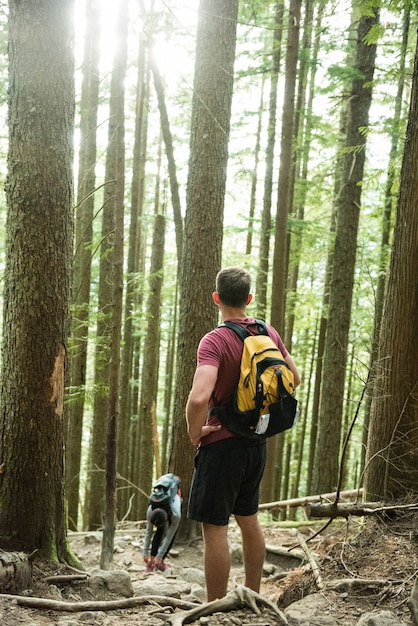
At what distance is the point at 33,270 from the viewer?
4.68 metres

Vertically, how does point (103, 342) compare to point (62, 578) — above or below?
above

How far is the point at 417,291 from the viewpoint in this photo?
5.59 m

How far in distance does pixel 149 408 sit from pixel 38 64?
10085mm

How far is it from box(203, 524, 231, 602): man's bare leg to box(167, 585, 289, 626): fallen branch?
390 millimetres

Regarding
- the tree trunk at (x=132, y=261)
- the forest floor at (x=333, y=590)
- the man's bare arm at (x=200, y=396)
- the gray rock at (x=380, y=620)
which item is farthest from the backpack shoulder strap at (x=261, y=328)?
the tree trunk at (x=132, y=261)

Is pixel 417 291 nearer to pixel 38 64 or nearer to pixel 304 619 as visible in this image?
pixel 304 619

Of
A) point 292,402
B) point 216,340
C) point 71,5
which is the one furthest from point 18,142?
point 292,402

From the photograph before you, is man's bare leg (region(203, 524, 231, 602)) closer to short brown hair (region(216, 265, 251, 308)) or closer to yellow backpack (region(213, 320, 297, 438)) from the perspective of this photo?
yellow backpack (region(213, 320, 297, 438))

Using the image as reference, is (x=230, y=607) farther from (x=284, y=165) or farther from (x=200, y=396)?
(x=284, y=165)

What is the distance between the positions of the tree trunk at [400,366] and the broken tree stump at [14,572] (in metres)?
3.25

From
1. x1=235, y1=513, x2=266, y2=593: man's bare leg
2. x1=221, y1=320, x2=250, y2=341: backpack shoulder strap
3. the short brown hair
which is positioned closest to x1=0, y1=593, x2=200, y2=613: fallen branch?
x1=235, y1=513, x2=266, y2=593: man's bare leg

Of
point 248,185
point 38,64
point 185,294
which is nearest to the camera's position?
point 38,64

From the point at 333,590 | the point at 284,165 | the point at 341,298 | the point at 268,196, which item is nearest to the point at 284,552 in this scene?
the point at 333,590

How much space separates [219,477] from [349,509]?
1656mm
